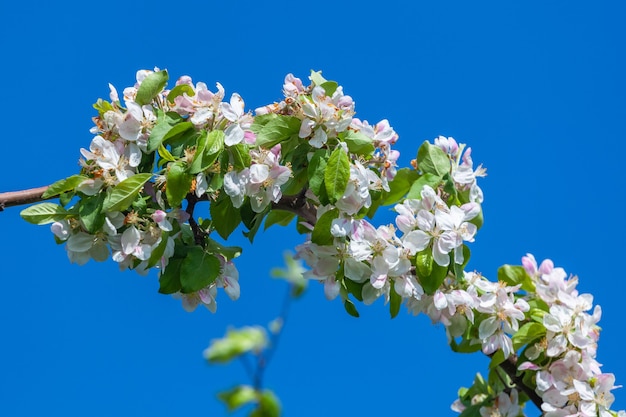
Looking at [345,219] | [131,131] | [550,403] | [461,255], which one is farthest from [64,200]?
[550,403]

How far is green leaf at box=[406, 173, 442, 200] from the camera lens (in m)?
1.91

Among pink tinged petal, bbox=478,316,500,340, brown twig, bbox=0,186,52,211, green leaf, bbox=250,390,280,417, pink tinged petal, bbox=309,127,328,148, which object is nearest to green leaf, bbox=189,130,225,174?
pink tinged petal, bbox=309,127,328,148

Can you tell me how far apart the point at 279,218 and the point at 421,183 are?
1.35ft

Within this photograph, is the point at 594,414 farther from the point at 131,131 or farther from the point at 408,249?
the point at 131,131

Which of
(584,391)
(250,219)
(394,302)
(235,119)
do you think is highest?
(235,119)

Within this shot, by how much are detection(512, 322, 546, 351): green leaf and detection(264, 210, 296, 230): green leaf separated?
0.67 m

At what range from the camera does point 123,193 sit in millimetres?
1679

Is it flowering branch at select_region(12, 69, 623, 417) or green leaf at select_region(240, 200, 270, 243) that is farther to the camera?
green leaf at select_region(240, 200, 270, 243)

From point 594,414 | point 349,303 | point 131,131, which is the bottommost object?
point 594,414

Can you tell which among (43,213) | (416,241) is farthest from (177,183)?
(416,241)

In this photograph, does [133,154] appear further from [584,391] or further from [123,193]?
[584,391]

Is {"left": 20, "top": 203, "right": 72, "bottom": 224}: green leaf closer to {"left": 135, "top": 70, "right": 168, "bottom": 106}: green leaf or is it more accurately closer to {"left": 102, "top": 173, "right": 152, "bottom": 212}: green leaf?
{"left": 102, "top": 173, "right": 152, "bottom": 212}: green leaf

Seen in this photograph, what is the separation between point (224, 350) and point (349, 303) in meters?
1.11

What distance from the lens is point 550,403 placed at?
2.07 metres
